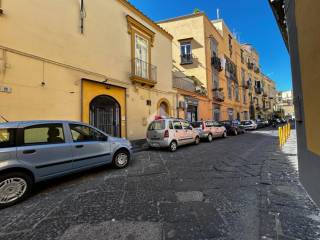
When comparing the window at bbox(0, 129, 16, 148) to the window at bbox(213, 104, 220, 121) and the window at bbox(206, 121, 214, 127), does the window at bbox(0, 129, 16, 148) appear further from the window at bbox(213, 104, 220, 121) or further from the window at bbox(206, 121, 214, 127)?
the window at bbox(213, 104, 220, 121)

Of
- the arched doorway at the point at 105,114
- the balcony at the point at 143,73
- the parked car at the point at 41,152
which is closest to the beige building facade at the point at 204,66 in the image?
the balcony at the point at 143,73

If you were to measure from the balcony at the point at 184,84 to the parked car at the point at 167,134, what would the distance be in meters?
6.73

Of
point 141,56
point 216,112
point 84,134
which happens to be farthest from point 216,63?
point 84,134

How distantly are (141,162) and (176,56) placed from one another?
59.7 ft

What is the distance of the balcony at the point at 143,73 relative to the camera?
12.5 meters

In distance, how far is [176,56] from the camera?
23.2 meters

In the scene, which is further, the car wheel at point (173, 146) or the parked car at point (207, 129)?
the parked car at point (207, 129)

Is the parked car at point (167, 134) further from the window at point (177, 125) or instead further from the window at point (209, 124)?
the window at point (209, 124)

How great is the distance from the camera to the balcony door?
13.0 m

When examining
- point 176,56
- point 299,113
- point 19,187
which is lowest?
point 19,187

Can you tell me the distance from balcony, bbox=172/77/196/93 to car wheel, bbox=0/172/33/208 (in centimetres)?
1380

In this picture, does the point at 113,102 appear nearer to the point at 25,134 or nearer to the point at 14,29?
the point at 14,29

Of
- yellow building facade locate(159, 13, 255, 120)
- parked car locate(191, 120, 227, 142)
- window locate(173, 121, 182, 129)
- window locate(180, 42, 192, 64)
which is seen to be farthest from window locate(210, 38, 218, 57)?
window locate(173, 121, 182, 129)

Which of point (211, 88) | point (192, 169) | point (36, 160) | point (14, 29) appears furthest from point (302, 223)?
point (211, 88)
